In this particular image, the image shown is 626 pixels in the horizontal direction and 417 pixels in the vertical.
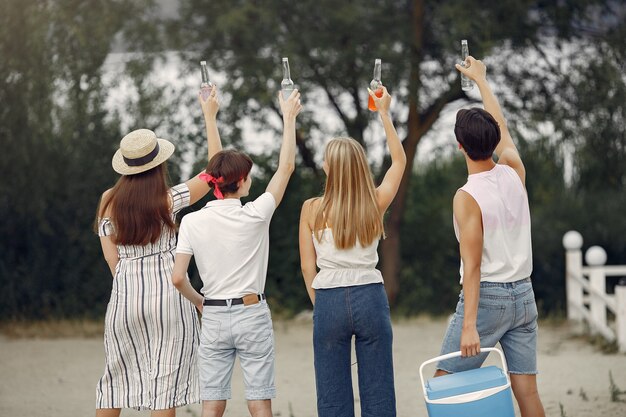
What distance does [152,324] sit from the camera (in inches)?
172

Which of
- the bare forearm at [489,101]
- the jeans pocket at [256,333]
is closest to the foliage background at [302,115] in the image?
the bare forearm at [489,101]

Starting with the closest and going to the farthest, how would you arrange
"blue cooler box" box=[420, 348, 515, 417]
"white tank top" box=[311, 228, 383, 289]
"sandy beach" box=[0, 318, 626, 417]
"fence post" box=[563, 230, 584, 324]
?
"blue cooler box" box=[420, 348, 515, 417], "white tank top" box=[311, 228, 383, 289], "sandy beach" box=[0, 318, 626, 417], "fence post" box=[563, 230, 584, 324]

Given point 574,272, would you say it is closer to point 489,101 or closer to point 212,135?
point 489,101

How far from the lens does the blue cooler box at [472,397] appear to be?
12.0 feet

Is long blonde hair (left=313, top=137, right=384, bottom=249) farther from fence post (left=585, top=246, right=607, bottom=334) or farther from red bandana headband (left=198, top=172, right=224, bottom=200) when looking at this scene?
fence post (left=585, top=246, right=607, bottom=334)

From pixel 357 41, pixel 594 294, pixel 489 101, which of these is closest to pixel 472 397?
pixel 489 101

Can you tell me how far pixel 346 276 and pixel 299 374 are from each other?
3.92 metres

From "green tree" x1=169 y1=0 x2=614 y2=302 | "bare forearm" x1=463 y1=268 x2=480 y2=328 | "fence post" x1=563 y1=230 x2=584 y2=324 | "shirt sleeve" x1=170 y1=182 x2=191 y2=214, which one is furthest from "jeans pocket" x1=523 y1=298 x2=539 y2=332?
"fence post" x1=563 y1=230 x2=584 y2=324

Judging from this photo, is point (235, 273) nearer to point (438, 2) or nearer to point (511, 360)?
point (511, 360)

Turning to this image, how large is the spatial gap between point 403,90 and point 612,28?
2.07 meters

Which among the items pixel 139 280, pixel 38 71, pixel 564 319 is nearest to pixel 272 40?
pixel 38 71

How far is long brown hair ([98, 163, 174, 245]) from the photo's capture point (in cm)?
425

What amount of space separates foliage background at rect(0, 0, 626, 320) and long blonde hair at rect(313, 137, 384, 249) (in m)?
5.83

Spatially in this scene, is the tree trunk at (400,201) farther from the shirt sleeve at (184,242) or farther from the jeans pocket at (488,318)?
the jeans pocket at (488,318)
